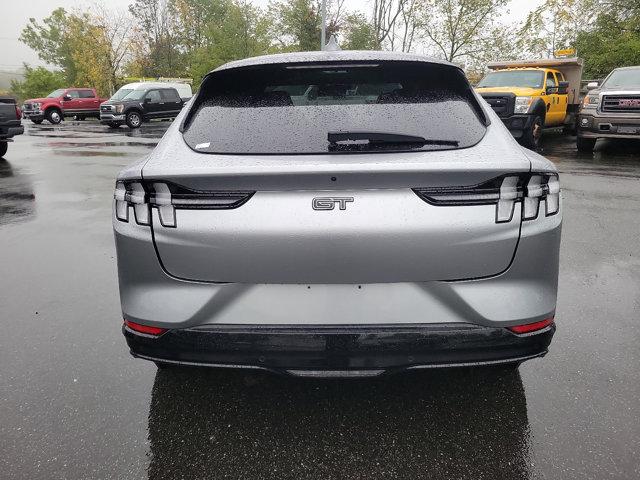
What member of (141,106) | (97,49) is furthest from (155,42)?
(141,106)

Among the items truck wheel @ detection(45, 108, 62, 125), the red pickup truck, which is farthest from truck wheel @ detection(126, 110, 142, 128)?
truck wheel @ detection(45, 108, 62, 125)

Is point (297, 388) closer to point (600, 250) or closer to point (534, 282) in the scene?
point (534, 282)

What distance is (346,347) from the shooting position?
2.06 meters

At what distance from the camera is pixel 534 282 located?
211cm

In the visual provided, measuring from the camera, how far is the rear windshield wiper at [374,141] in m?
2.14

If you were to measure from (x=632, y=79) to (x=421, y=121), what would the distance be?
12.7m

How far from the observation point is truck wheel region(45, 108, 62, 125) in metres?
30.0

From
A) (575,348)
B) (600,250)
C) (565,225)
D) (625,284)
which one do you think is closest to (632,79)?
(565,225)

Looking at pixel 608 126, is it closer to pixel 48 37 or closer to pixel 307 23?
pixel 307 23

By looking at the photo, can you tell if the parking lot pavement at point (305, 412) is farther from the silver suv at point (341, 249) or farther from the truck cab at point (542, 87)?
the truck cab at point (542, 87)

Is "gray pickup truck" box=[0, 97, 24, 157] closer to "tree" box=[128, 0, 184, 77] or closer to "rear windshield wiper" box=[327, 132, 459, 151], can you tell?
"rear windshield wiper" box=[327, 132, 459, 151]

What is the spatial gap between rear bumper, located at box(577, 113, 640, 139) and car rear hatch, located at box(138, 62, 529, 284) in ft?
37.0

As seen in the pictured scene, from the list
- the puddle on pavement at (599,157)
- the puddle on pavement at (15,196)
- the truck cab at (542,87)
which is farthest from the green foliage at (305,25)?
the puddle on pavement at (15,196)

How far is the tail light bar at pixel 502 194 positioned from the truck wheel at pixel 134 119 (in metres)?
25.1
